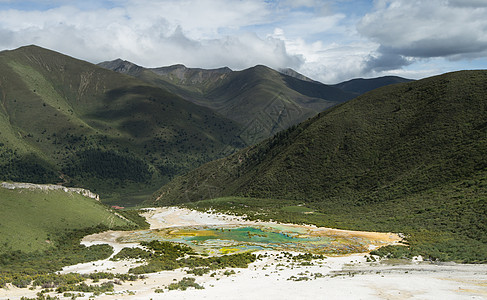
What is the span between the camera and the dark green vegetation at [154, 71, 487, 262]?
5809 cm

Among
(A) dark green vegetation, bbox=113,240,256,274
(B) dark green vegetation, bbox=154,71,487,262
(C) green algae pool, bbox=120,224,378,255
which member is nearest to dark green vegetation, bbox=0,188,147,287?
(A) dark green vegetation, bbox=113,240,256,274

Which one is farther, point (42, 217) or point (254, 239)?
point (254, 239)

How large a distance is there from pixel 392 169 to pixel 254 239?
50.2 meters

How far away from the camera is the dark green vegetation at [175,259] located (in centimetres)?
3725

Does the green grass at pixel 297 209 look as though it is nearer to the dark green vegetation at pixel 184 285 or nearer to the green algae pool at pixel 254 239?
the green algae pool at pixel 254 239

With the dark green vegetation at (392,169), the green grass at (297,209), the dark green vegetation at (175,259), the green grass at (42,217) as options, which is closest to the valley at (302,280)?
the dark green vegetation at (175,259)

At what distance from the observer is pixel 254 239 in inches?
2197

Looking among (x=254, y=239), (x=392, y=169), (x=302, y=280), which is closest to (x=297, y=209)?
(x=392, y=169)

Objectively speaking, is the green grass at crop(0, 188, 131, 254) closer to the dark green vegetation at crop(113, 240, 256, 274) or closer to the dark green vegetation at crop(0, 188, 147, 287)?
the dark green vegetation at crop(0, 188, 147, 287)

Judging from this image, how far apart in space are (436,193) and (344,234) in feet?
90.9

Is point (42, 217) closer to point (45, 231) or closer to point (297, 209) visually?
point (45, 231)

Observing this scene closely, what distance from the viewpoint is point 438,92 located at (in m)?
108

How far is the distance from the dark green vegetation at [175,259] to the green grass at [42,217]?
11.4 metres

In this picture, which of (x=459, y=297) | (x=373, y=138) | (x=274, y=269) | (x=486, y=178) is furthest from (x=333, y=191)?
(x=459, y=297)
